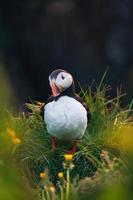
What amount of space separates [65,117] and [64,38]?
220 inches

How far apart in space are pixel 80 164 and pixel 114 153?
0.18 m

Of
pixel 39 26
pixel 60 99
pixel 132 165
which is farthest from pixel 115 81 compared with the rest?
pixel 132 165

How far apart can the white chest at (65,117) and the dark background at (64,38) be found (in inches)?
197

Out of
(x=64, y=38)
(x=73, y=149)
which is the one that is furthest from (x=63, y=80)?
(x=64, y=38)

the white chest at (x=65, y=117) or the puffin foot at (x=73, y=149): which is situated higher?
the white chest at (x=65, y=117)

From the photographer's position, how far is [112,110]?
4.66m

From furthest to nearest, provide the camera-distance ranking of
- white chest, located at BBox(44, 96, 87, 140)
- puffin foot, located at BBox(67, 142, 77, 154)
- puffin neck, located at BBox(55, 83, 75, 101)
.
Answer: puffin foot, located at BBox(67, 142, 77, 154), puffin neck, located at BBox(55, 83, 75, 101), white chest, located at BBox(44, 96, 87, 140)

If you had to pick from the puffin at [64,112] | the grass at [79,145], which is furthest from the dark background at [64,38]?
the puffin at [64,112]

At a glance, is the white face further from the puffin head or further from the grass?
the grass

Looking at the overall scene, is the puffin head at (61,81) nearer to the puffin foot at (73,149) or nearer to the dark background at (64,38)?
the puffin foot at (73,149)

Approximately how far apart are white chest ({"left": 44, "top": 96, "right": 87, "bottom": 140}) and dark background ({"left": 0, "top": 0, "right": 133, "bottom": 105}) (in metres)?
5.01

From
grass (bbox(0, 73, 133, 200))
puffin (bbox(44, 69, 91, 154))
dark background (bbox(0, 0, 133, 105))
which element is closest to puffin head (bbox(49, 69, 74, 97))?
puffin (bbox(44, 69, 91, 154))

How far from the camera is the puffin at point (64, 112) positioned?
4.01 metres

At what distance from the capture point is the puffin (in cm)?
401
